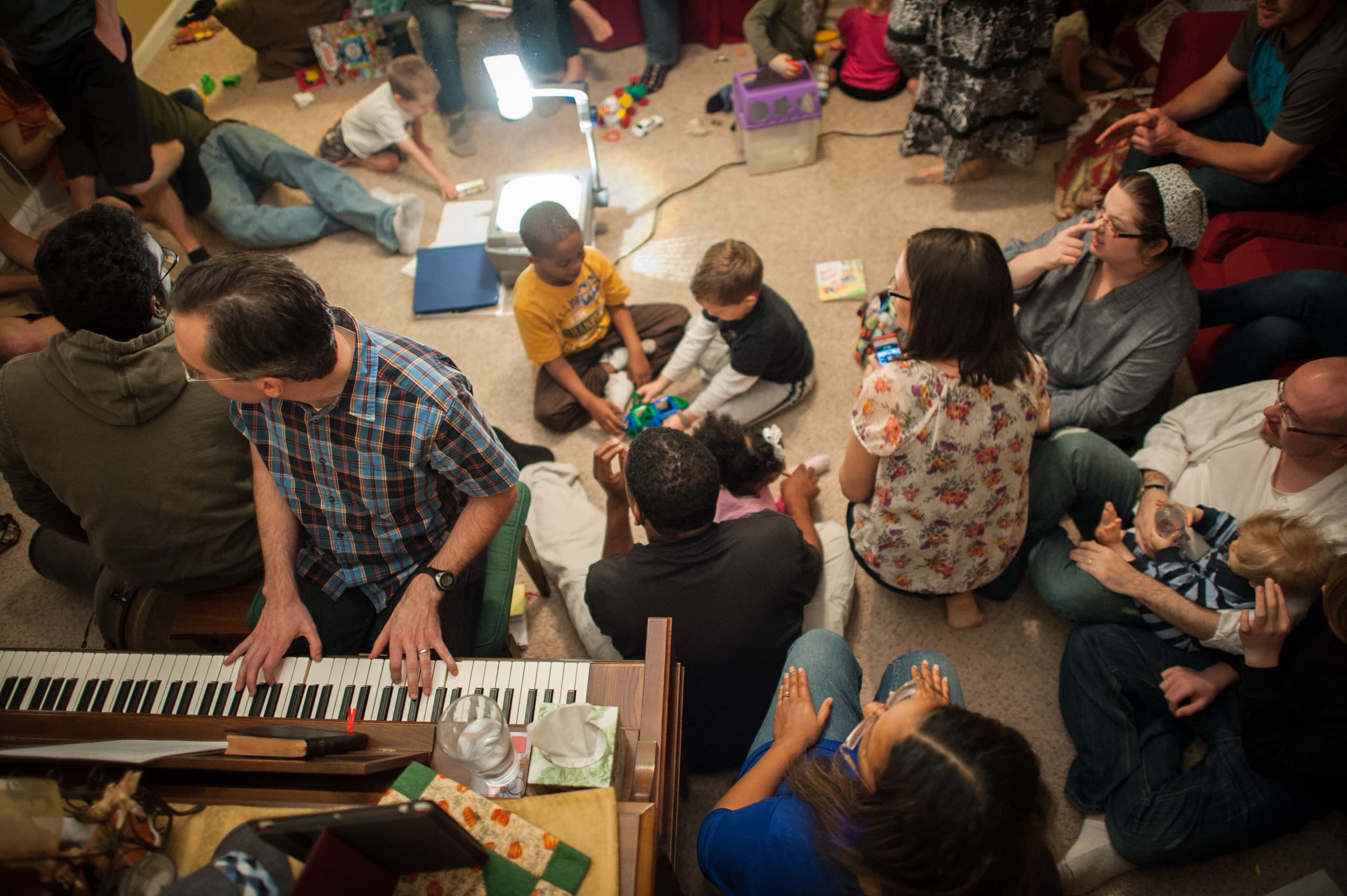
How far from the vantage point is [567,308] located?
2.58 metres

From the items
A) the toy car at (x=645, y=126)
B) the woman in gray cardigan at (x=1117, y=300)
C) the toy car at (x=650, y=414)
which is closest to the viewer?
the woman in gray cardigan at (x=1117, y=300)

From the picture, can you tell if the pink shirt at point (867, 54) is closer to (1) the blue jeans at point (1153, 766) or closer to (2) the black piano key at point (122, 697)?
(1) the blue jeans at point (1153, 766)

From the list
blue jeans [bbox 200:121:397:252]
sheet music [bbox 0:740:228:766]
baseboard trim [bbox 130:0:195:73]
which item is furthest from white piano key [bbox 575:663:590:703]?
baseboard trim [bbox 130:0:195:73]

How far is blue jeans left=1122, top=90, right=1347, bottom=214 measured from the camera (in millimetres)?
2377

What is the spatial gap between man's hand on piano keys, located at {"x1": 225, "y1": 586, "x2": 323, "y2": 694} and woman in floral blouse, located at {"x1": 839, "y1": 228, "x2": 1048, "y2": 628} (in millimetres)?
1279

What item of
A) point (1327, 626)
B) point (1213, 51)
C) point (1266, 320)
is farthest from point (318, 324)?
point (1213, 51)

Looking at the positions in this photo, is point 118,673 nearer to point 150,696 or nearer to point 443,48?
point 150,696

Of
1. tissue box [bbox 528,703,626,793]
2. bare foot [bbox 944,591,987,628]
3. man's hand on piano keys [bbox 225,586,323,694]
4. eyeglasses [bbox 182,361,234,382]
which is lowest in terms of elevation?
bare foot [bbox 944,591,987,628]

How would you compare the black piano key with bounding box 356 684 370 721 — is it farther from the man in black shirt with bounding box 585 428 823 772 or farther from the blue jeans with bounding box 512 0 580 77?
the blue jeans with bounding box 512 0 580 77

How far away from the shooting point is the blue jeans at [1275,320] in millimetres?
1988

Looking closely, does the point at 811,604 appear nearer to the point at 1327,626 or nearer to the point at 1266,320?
the point at 1327,626

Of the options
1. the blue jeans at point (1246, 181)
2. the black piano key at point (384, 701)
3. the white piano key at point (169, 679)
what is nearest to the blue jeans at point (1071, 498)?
the blue jeans at point (1246, 181)

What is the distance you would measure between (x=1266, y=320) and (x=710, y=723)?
72.5 inches

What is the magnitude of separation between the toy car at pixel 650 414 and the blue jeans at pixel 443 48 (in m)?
1.68
